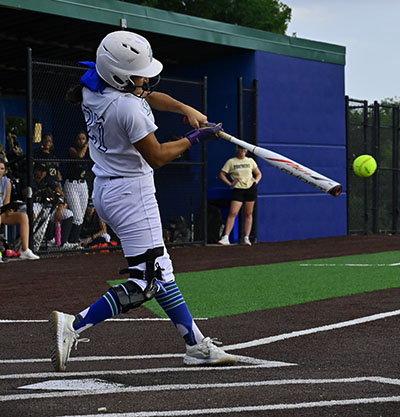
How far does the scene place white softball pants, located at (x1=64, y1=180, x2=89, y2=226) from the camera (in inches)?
597

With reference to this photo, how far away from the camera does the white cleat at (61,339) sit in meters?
5.26

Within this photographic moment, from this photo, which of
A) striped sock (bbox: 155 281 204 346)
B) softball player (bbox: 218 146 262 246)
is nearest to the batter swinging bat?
striped sock (bbox: 155 281 204 346)

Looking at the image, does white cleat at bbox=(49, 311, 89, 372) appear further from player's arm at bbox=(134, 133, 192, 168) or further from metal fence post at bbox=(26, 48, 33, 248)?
metal fence post at bbox=(26, 48, 33, 248)

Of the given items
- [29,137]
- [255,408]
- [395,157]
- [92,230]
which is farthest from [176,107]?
[395,157]

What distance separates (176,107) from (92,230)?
33.7 ft

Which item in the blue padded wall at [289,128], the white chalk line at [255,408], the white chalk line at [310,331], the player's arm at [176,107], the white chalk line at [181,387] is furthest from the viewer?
the blue padded wall at [289,128]

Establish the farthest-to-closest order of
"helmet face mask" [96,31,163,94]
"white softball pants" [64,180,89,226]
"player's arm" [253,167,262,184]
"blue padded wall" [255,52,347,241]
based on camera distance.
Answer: "blue padded wall" [255,52,347,241] → "player's arm" [253,167,262,184] → "white softball pants" [64,180,89,226] → "helmet face mask" [96,31,163,94]

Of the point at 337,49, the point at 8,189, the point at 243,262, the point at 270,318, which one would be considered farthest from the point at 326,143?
the point at 270,318

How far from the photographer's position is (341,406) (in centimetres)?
425

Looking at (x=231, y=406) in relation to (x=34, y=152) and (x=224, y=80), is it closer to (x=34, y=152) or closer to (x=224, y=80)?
(x=34, y=152)

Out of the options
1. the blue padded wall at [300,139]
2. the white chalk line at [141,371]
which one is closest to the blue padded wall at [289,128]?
the blue padded wall at [300,139]

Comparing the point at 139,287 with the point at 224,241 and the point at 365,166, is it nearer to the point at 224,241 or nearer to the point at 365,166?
the point at 224,241

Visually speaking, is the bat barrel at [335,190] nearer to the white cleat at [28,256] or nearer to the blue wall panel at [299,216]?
the white cleat at [28,256]

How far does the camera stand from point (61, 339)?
5273 mm
